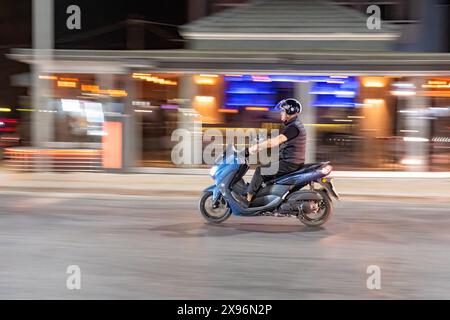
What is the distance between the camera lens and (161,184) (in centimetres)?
1384

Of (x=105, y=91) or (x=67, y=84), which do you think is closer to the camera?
(x=105, y=91)

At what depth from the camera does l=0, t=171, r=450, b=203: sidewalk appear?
1280cm

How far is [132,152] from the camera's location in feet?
51.2

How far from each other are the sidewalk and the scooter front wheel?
3270mm

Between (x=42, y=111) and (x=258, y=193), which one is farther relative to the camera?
(x=42, y=111)

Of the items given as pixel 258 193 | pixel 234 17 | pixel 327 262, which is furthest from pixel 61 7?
pixel 327 262

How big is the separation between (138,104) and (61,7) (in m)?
4.83

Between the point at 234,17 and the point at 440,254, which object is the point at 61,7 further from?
the point at 440,254

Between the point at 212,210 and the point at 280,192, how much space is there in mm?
1105

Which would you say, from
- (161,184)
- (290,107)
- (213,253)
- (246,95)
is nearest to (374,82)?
(246,95)

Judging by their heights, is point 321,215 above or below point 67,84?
→ below

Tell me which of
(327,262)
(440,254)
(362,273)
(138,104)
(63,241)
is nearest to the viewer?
(362,273)

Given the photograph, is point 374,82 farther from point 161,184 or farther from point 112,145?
point 112,145

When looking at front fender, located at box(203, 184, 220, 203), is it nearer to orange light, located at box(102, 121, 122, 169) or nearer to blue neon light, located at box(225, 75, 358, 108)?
blue neon light, located at box(225, 75, 358, 108)
